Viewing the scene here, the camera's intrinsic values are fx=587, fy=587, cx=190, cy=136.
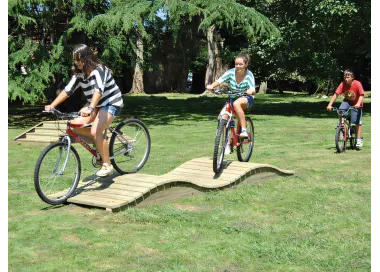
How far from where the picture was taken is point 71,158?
7586 mm

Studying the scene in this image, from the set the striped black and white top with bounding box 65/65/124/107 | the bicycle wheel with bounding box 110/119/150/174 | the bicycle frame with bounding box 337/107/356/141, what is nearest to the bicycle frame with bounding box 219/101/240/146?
the bicycle wheel with bounding box 110/119/150/174

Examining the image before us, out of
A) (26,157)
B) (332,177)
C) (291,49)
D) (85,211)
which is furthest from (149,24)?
(85,211)

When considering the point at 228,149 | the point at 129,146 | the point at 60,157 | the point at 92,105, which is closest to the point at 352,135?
the point at 228,149

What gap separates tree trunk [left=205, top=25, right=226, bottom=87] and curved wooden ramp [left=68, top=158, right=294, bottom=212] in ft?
87.7

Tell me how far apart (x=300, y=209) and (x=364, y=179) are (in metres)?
2.41

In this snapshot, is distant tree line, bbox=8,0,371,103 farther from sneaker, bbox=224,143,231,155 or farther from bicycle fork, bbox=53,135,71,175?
bicycle fork, bbox=53,135,71,175

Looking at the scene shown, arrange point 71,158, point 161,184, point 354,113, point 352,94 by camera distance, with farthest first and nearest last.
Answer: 1. point 354,113
2. point 352,94
3. point 71,158
4. point 161,184

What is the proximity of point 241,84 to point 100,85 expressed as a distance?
2616 mm

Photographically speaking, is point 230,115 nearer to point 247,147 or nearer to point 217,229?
point 247,147

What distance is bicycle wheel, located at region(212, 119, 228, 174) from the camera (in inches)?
331

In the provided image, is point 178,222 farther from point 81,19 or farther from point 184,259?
point 81,19

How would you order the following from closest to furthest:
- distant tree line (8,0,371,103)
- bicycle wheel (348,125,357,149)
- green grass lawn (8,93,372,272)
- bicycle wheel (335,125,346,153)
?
green grass lawn (8,93,372,272) → bicycle wheel (335,125,346,153) → bicycle wheel (348,125,357,149) → distant tree line (8,0,371,103)

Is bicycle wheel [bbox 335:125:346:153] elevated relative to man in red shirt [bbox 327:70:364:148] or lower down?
lower down

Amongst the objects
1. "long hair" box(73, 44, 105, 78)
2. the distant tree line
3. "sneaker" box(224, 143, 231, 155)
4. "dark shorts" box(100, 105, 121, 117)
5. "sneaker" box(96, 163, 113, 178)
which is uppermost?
the distant tree line
